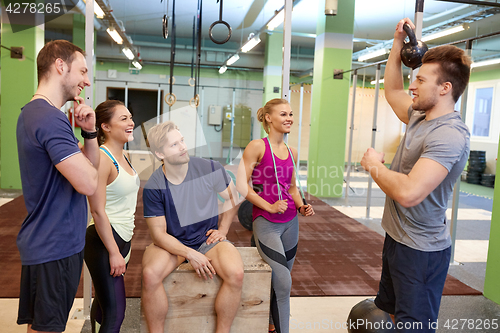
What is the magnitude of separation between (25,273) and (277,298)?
4.14 ft

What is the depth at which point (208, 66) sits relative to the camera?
12.6 m

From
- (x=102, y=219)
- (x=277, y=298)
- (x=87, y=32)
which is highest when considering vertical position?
(x=87, y=32)

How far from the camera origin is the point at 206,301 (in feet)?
6.40

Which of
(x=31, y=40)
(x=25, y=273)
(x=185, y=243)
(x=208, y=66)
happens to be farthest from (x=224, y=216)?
(x=208, y=66)

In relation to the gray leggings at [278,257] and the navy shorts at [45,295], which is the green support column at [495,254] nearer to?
the gray leggings at [278,257]

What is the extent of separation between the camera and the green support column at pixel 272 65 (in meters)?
10.4

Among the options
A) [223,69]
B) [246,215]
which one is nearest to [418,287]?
[246,215]

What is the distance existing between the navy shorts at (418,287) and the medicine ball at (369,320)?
24cm

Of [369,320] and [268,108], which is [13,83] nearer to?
[268,108]

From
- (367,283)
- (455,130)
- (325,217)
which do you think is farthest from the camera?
(325,217)

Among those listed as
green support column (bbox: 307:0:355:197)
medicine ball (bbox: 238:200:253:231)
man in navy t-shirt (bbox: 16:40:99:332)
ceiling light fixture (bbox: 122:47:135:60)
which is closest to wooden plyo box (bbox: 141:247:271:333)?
man in navy t-shirt (bbox: 16:40:99:332)

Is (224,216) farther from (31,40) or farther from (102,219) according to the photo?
(31,40)

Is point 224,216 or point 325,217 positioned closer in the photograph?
point 224,216

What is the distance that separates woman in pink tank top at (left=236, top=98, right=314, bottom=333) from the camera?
2209 millimetres
